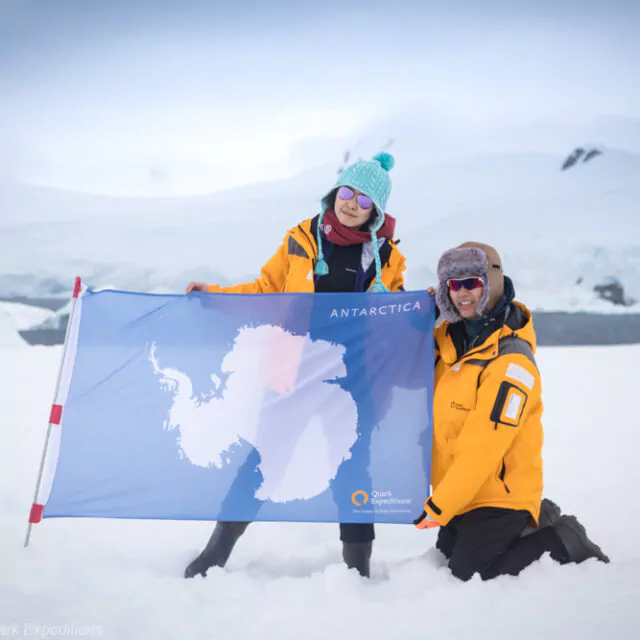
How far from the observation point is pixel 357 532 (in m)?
2.24

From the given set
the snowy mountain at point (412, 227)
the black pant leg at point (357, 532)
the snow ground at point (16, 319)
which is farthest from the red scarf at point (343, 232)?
the snowy mountain at point (412, 227)

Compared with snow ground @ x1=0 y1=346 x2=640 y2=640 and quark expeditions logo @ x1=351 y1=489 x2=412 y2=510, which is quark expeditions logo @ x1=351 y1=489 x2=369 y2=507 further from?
snow ground @ x1=0 y1=346 x2=640 y2=640

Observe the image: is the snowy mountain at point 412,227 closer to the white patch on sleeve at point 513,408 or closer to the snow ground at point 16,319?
the snow ground at point 16,319

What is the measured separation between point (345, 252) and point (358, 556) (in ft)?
3.80

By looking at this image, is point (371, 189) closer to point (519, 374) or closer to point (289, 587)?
point (519, 374)

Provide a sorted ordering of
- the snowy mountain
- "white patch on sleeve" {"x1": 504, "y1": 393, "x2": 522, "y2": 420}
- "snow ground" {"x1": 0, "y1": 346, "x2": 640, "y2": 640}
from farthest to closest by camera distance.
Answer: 1. the snowy mountain
2. "white patch on sleeve" {"x1": 504, "y1": 393, "x2": 522, "y2": 420}
3. "snow ground" {"x1": 0, "y1": 346, "x2": 640, "y2": 640}

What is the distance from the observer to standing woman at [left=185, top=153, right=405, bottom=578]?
229cm

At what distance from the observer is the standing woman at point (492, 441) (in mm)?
1973

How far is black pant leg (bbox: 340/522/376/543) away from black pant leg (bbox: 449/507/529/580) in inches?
13.1

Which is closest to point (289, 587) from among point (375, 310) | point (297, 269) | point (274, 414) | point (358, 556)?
point (358, 556)

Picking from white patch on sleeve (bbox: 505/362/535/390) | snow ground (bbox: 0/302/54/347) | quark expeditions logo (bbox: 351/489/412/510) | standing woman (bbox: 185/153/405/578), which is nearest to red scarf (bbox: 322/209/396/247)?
standing woman (bbox: 185/153/405/578)

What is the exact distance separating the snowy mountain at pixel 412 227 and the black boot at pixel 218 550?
11.3 meters

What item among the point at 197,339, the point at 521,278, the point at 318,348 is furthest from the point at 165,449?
the point at 521,278

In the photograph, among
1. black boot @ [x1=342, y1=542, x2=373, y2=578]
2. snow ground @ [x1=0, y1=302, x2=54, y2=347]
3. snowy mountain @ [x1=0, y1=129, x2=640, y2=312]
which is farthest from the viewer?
snowy mountain @ [x1=0, y1=129, x2=640, y2=312]
